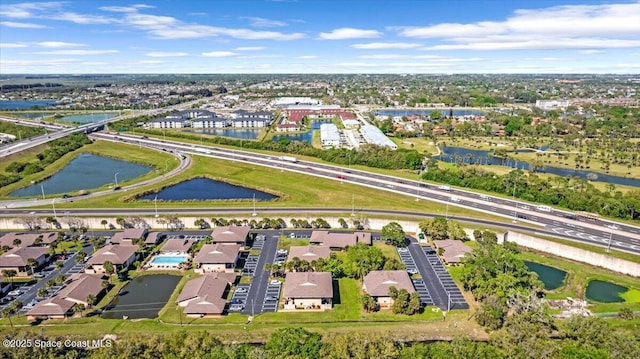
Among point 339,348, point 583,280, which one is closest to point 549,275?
point 583,280

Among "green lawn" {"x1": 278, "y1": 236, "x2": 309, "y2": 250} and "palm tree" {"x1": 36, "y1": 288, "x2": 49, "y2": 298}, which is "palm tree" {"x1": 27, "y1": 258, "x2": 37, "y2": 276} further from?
"green lawn" {"x1": 278, "y1": 236, "x2": 309, "y2": 250}

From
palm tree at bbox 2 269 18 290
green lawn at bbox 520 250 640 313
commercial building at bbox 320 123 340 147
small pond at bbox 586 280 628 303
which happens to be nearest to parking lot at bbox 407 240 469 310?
green lawn at bbox 520 250 640 313

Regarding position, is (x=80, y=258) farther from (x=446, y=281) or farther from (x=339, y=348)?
(x=446, y=281)

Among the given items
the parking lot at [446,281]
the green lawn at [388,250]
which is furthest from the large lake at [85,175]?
the parking lot at [446,281]

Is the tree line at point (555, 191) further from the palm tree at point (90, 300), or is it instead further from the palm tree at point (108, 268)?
the palm tree at point (90, 300)

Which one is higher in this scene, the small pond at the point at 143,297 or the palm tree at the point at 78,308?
the palm tree at the point at 78,308

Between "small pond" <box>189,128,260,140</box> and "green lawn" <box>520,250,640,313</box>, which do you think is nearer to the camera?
"green lawn" <box>520,250,640,313</box>
